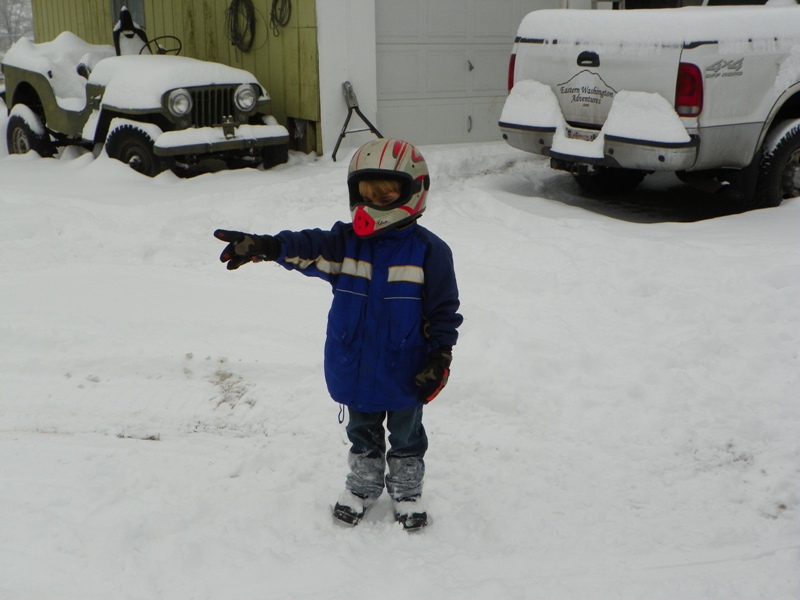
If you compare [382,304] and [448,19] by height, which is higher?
[448,19]

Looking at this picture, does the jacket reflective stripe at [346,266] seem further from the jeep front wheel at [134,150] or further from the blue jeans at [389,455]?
the jeep front wheel at [134,150]

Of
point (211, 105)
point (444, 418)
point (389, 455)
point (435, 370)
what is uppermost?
point (211, 105)

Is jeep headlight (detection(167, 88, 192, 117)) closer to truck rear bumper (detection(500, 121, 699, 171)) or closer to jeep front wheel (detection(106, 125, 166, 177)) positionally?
jeep front wheel (detection(106, 125, 166, 177))

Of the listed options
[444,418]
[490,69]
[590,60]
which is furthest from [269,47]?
[444,418]

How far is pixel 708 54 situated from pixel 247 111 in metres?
4.58

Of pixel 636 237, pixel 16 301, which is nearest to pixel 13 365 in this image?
pixel 16 301

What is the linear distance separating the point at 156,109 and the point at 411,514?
20.6 feet

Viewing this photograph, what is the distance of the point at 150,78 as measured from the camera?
866 cm

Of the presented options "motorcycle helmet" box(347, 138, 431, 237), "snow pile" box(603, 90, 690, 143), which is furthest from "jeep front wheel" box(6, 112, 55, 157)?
"motorcycle helmet" box(347, 138, 431, 237)

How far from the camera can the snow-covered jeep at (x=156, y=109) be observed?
27.9ft

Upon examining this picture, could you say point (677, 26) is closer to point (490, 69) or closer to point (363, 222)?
point (490, 69)

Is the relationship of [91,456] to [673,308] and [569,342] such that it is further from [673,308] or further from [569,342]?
[673,308]

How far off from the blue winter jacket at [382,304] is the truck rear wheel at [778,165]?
16.1 feet

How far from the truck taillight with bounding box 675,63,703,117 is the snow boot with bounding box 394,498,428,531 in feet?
14.7
